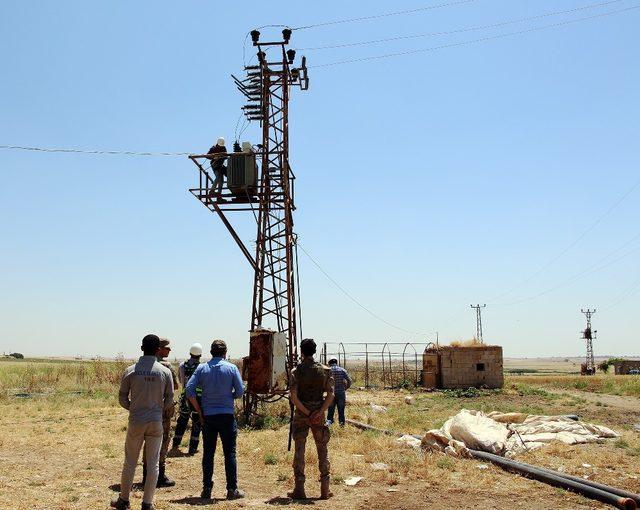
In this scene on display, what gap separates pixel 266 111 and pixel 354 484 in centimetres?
1270

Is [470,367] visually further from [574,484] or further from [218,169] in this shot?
[574,484]

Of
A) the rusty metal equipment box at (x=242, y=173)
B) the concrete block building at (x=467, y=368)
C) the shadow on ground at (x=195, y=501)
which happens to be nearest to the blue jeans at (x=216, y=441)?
the shadow on ground at (x=195, y=501)

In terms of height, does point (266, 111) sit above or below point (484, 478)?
above

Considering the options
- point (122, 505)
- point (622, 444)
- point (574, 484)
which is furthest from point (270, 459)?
point (622, 444)

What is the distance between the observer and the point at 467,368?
34781mm

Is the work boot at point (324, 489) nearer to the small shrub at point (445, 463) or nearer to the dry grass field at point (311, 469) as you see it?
the dry grass field at point (311, 469)

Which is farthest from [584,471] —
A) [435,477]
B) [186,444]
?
[186,444]

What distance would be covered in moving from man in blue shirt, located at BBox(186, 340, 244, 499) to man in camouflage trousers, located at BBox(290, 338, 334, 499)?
0.81 meters

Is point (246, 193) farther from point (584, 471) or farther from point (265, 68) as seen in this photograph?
point (584, 471)

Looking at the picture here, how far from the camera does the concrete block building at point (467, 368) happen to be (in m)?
34.7

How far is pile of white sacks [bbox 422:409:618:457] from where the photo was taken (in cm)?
1202

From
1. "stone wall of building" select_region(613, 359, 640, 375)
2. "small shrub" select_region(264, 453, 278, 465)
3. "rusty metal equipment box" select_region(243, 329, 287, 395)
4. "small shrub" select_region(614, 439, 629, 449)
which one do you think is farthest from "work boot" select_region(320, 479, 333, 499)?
"stone wall of building" select_region(613, 359, 640, 375)

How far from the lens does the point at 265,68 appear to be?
19578mm

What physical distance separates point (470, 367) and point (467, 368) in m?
0.18
